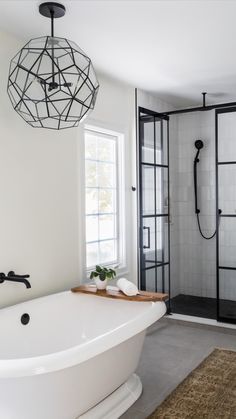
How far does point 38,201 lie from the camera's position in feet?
9.94

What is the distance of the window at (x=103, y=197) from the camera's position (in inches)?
146

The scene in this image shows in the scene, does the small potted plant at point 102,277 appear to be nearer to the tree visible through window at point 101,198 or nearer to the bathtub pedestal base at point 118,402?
the tree visible through window at point 101,198

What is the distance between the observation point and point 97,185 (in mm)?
3799

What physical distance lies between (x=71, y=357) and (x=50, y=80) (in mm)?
1630

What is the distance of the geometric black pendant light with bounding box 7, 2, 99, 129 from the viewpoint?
2.33 metres

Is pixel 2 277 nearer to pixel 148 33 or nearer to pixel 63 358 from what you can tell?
pixel 63 358

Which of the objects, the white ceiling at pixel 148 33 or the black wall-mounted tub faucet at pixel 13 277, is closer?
the white ceiling at pixel 148 33

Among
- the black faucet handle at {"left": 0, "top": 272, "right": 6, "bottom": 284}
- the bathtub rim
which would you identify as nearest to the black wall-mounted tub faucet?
the black faucet handle at {"left": 0, "top": 272, "right": 6, "bottom": 284}

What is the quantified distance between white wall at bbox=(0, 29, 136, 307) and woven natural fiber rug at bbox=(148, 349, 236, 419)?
4.02 ft

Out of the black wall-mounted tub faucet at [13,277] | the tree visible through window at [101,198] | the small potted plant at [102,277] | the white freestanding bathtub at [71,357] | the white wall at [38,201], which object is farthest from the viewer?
the tree visible through window at [101,198]

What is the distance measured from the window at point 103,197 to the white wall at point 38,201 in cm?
24

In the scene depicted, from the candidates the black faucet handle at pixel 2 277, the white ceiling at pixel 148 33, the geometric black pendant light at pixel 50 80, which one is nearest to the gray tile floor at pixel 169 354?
the black faucet handle at pixel 2 277

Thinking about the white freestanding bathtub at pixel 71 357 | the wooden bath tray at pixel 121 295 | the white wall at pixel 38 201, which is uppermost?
the white wall at pixel 38 201

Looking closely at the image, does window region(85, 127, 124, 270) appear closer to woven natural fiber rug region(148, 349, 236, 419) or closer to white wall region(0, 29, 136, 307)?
white wall region(0, 29, 136, 307)
